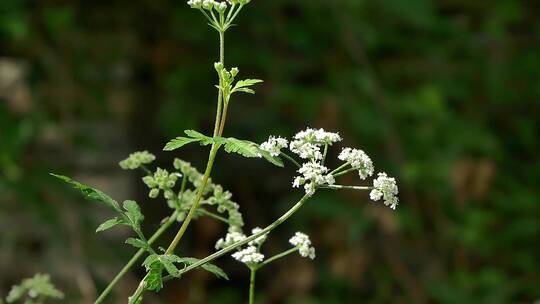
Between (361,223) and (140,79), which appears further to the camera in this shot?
(140,79)

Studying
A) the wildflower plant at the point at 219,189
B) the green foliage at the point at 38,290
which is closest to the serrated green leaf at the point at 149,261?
the wildflower plant at the point at 219,189

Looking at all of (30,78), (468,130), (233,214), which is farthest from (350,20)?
(233,214)

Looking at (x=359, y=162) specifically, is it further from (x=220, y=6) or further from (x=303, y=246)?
(x=220, y=6)

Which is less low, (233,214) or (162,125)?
(162,125)

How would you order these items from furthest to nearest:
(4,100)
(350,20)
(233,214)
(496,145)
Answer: (496,145), (350,20), (4,100), (233,214)

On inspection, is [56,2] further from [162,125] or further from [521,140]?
[521,140]

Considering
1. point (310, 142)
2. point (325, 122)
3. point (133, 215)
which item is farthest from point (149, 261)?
point (325, 122)
